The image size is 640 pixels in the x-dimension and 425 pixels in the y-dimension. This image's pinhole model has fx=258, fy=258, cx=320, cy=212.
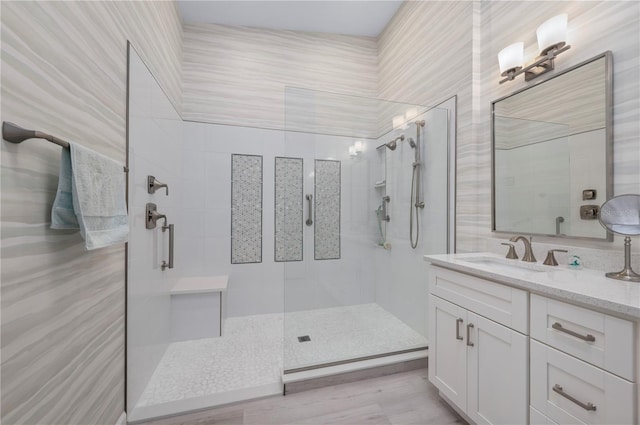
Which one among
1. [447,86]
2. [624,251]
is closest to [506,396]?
[624,251]

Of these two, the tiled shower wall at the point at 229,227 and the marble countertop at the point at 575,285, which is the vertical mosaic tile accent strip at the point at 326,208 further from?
the marble countertop at the point at 575,285

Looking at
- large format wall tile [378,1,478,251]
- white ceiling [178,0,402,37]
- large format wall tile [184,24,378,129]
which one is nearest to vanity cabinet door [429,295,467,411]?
large format wall tile [378,1,478,251]

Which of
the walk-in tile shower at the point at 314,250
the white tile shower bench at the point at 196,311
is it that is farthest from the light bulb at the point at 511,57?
the white tile shower bench at the point at 196,311

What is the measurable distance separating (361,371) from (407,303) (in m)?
0.82

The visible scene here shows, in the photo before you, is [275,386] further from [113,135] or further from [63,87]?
[63,87]

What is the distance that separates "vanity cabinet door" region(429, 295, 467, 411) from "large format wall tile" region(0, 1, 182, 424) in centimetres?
179

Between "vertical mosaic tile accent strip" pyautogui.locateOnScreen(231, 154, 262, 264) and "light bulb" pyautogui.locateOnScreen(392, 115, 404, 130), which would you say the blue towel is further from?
"light bulb" pyautogui.locateOnScreen(392, 115, 404, 130)

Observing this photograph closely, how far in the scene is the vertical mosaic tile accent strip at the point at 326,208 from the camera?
84.9 inches

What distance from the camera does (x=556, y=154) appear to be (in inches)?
58.3

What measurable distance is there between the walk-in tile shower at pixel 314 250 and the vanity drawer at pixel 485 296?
659 millimetres

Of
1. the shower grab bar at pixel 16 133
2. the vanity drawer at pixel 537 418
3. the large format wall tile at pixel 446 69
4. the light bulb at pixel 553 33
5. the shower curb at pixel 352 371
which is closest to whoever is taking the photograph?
the shower grab bar at pixel 16 133

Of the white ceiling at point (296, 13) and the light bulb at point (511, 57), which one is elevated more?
the white ceiling at point (296, 13)

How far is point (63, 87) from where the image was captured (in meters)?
0.96

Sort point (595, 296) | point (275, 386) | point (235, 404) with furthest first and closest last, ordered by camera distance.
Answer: point (275, 386) → point (235, 404) → point (595, 296)
